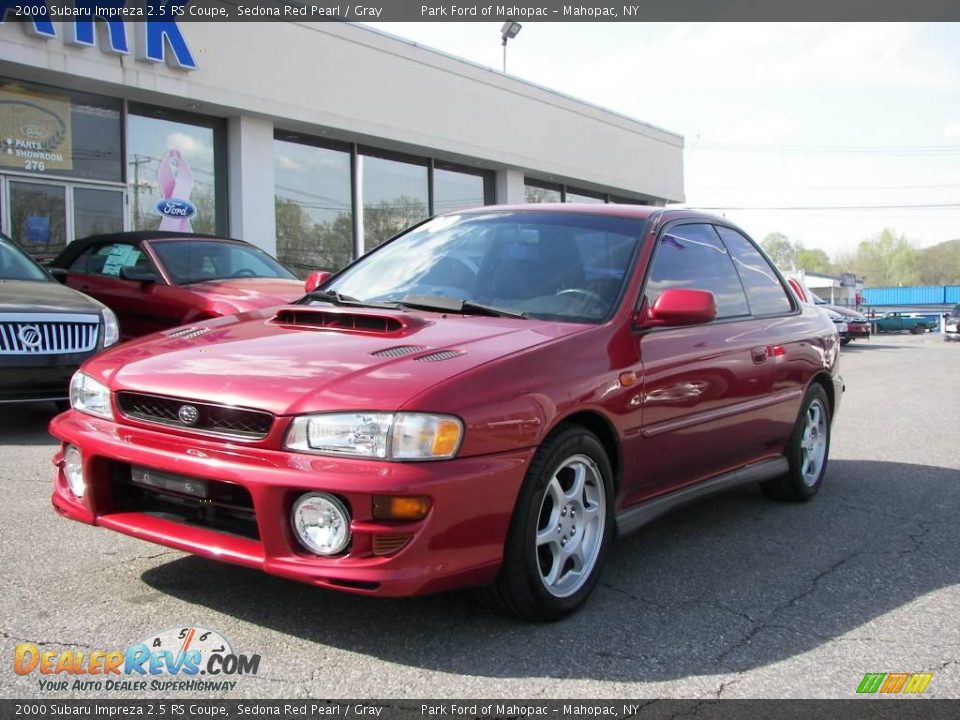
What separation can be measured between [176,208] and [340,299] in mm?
10761

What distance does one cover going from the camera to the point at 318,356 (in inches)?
125

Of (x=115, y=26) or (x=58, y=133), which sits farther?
(x=58, y=133)

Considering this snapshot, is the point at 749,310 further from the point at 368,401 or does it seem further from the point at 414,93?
the point at 414,93

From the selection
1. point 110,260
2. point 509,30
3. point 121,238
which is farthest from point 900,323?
point 110,260

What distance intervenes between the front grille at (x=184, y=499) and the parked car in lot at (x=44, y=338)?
3685 millimetres

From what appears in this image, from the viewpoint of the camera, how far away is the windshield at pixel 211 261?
8.67m

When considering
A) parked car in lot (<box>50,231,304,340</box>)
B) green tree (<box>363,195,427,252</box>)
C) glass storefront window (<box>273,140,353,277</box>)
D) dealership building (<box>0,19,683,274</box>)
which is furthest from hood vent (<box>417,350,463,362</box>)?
green tree (<box>363,195,427,252</box>)

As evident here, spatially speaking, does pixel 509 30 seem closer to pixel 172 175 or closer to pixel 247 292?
pixel 172 175

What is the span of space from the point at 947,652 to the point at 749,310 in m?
2.15

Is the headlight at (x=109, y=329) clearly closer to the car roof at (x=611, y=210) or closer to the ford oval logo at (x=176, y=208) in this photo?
the car roof at (x=611, y=210)

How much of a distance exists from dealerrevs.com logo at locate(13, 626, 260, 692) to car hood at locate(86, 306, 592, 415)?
79 cm

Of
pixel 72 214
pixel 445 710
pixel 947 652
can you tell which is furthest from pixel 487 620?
pixel 72 214

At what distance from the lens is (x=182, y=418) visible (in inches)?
121

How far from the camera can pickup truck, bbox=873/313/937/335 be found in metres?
42.4
